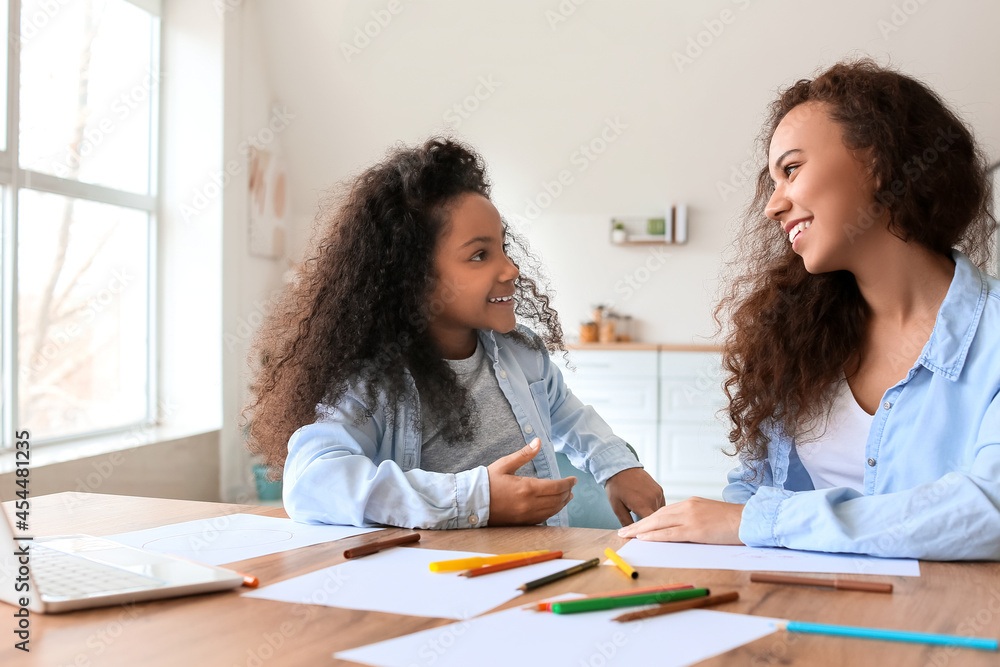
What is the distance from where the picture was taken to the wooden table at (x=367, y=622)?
0.68 metres

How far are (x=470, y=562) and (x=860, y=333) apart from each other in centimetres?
93

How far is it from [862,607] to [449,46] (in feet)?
14.1

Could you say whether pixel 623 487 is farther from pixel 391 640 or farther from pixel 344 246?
pixel 391 640

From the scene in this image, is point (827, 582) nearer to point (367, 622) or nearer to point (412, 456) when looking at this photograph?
point (367, 622)

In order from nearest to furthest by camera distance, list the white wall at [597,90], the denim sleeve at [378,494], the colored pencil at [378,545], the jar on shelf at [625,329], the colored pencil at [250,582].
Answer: the colored pencil at [250,582], the colored pencil at [378,545], the denim sleeve at [378,494], the white wall at [597,90], the jar on shelf at [625,329]

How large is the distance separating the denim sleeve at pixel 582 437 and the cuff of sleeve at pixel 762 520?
55 cm

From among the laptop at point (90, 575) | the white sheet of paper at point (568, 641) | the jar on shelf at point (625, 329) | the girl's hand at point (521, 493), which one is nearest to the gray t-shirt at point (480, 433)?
the girl's hand at point (521, 493)

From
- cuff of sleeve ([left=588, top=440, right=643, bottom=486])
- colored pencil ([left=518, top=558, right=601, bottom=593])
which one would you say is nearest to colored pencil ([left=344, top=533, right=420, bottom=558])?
colored pencil ([left=518, top=558, right=601, bottom=593])

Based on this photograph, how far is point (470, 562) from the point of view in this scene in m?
0.95

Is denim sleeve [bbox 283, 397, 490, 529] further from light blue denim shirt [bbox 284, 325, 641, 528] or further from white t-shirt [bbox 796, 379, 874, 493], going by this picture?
white t-shirt [bbox 796, 379, 874, 493]

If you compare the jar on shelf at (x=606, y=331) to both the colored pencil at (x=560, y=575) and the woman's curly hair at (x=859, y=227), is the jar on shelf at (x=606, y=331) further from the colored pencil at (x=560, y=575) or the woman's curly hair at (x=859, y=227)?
the colored pencil at (x=560, y=575)

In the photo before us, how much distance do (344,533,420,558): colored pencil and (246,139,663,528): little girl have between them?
0.77 feet

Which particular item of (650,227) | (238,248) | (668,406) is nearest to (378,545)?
(238,248)

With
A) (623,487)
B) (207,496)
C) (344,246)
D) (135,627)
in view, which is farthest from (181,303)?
(135,627)
